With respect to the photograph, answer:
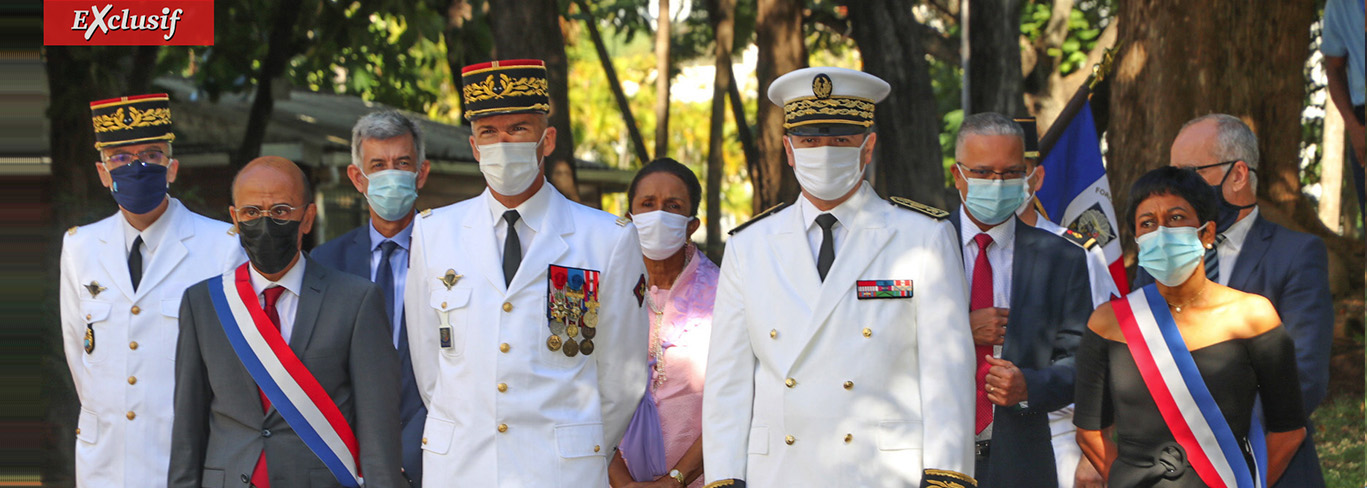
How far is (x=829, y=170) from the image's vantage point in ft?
14.6

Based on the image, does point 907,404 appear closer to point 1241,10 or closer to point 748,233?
point 748,233

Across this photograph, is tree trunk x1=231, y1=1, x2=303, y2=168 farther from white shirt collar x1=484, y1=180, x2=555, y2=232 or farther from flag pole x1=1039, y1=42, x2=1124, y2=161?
white shirt collar x1=484, y1=180, x2=555, y2=232

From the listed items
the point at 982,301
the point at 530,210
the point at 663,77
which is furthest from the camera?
the point at 663,77

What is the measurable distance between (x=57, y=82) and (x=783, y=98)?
838cm

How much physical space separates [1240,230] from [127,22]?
26.2 feet

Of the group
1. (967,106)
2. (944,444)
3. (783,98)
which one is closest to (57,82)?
(967,106)

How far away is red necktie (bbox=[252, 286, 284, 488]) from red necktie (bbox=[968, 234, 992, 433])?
2444 mm

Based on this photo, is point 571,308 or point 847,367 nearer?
point 847,367

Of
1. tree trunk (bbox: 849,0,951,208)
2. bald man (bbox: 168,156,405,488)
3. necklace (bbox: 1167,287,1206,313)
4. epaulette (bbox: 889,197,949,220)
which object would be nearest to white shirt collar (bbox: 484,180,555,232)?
bald man (bbox: 168,156,405,488)

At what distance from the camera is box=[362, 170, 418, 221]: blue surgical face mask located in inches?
232

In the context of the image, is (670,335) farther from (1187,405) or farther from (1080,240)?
(1187,405)

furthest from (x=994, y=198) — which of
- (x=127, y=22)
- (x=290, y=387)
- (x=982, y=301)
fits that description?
(x=127, y=22)

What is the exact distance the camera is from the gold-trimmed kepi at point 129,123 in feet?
18.4

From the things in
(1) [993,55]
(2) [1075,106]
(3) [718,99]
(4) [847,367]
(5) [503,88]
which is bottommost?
(4) [847,367]
